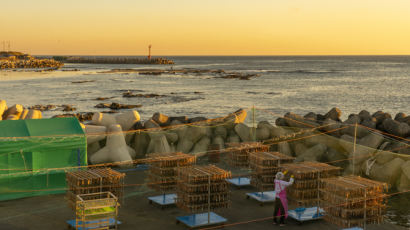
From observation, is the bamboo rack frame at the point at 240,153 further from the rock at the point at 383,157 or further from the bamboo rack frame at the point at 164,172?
the rock at the point at 383,157

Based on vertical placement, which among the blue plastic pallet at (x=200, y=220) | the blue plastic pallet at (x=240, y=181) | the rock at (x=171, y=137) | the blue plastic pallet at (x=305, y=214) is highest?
the rock at (x=171, y=137)

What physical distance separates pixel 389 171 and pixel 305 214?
6.10 m

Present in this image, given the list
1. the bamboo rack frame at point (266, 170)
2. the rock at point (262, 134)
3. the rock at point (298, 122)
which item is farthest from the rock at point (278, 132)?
the bamboo rack frame at point (266, 170)

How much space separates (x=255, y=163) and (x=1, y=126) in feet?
31.3

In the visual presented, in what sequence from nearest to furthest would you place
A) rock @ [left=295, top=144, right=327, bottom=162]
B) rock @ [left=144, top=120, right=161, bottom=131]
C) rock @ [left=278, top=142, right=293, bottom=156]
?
rock @ [left=295, top=144, right=327, bottom=162], rock @ [left=278, top=142, right=293, bottom=156], rock @ [left=144, top=120, right=161, bottom=131]

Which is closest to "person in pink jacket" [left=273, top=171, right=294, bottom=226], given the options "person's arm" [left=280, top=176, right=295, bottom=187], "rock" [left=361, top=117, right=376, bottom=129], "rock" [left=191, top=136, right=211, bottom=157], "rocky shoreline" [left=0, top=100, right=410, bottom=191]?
"person's arm" [left=280, top=176, right=295, bottom=187]

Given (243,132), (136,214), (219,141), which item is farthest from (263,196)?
(243,132)

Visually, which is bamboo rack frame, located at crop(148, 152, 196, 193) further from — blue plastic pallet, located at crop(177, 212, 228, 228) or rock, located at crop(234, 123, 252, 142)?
rock, located at crop(234, 123, 252, 142)

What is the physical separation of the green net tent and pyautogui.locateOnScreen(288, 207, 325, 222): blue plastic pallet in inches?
319

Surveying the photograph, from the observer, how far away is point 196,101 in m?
63.7

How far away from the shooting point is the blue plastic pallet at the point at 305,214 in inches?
545

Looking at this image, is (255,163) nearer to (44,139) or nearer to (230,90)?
(44,139)

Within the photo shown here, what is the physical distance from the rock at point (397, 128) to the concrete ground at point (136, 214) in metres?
10.1

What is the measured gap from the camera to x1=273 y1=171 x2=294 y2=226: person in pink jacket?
1322 centimetres
